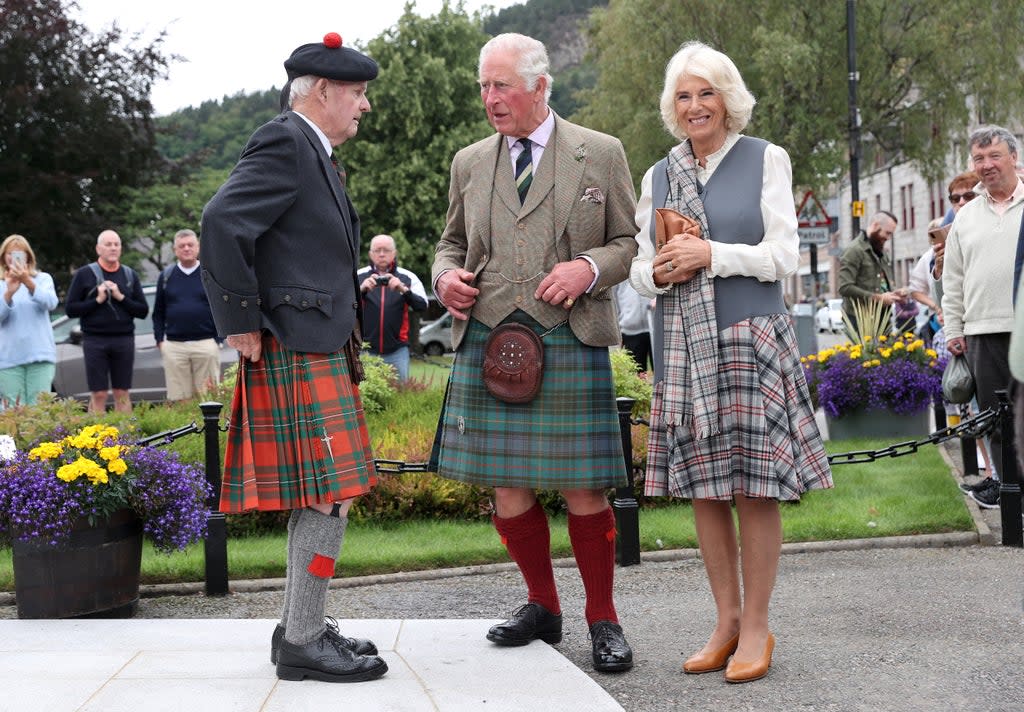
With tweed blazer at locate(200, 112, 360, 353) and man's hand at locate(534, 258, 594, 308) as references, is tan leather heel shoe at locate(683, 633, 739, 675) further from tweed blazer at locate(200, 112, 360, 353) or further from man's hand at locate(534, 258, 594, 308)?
tweed blazer at locate(200, 112, 360, 353)

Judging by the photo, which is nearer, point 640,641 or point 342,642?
point 342,642

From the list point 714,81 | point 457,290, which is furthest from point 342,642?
point 714,81

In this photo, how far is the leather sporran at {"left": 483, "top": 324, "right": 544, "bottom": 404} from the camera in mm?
4391

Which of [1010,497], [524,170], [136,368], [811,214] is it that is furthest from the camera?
[811,214]

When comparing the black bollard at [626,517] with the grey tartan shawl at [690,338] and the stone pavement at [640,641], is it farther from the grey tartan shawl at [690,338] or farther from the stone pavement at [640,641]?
the grey tartan shawl at [690,338]

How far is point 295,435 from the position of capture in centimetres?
409

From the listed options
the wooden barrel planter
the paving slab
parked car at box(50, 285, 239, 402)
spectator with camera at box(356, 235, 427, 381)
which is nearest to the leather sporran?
the paving slab

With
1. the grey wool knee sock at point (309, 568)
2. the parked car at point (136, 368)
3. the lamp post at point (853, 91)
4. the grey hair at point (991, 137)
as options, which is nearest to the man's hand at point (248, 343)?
the grey wool knee sock at point (309, 568)

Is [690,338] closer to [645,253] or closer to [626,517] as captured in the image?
[645,253]

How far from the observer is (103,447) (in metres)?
5.59

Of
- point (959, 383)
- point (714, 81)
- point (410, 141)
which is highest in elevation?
point (410, 141)

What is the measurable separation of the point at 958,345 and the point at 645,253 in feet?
11.9

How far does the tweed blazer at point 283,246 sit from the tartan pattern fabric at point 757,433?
1.33m

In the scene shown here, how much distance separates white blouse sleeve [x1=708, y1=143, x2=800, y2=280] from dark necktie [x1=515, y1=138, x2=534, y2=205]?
0.78 m
